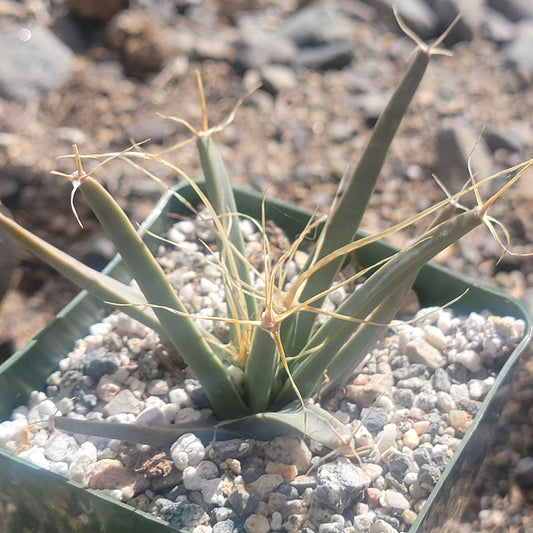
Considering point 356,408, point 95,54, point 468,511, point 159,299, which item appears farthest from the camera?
point 95,54

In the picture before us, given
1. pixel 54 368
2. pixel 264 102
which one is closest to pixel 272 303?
pixel 54 368

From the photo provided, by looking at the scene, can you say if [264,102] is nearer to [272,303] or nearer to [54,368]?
[54,368]

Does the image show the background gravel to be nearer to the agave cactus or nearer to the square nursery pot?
the square nursery pot

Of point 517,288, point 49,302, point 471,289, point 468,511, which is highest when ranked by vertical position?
point 471,289

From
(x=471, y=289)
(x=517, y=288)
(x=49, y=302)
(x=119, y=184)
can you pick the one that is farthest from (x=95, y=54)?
(x=471, y=289)

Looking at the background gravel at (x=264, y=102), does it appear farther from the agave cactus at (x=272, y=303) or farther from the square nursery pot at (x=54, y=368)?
the agave cactus at (x=272, y=303)

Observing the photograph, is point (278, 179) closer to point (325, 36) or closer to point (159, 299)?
point (325, 36)
